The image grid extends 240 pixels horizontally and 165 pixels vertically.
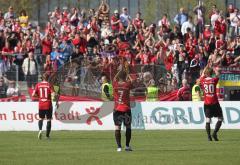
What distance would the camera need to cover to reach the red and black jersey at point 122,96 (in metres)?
21.5

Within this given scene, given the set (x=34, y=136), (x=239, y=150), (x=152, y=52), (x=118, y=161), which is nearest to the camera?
(x=118, y=161)

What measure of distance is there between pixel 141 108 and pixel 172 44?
5.96 meters

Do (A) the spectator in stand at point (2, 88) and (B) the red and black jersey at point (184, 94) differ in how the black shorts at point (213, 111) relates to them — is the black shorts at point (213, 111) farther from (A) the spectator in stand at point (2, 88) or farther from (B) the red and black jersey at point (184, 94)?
(A) the spectator in stand at point (2, 88)

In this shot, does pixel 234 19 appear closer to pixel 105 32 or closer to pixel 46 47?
pixel 105 32

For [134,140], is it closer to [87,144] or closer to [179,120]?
[87,144]

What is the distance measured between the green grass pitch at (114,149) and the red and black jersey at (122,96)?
111cm

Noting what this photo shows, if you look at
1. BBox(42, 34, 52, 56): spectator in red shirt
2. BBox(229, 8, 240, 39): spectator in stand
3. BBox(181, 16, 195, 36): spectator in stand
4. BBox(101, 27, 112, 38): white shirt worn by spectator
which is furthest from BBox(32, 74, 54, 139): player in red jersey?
BBox(229, 8, 240, 39): spectator in stand

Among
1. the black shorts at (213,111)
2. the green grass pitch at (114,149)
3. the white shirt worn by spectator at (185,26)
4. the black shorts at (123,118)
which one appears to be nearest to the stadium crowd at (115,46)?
the white shirt worn by spectator at (185,26)

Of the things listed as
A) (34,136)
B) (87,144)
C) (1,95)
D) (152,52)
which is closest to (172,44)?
(152,52)

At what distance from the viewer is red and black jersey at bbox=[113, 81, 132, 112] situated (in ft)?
70.7

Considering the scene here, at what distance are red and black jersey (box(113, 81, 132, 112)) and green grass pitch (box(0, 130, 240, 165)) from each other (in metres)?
1.11

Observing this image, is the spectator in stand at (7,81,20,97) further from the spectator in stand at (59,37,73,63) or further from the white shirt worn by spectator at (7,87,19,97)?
the spectator in stand at (59,37,73,63)

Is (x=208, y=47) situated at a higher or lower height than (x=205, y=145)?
higher

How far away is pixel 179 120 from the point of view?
33.0 meters
